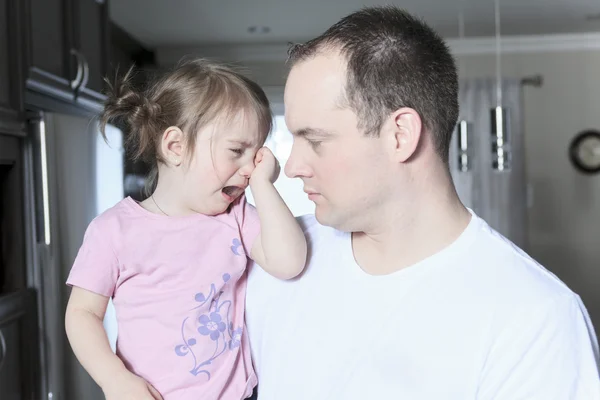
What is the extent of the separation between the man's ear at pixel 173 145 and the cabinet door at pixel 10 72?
1.11 metres

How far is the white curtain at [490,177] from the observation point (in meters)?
5.69

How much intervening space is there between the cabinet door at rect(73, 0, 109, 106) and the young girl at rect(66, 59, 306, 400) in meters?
1.74

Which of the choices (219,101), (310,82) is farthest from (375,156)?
(219,101)

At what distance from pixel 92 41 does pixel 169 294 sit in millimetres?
2094

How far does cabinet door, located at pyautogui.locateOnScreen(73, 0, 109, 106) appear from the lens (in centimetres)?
281

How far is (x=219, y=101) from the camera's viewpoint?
1.17 m

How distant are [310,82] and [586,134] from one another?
531cm

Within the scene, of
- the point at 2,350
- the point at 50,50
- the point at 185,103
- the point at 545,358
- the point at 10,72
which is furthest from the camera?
the point at 50,50

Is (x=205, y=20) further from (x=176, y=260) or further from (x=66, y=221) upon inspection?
(x=176, y=260)

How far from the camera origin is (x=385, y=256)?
3.74 feet

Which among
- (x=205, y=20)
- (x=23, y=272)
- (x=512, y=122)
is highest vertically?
(x=205, y=20)

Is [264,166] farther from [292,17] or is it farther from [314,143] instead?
[292,17]

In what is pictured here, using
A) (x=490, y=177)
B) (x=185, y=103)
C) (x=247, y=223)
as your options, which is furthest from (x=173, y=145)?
(x=490, y=177)

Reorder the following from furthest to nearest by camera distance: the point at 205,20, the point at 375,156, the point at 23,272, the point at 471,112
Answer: the point at 471,112 < the point at 205,20 < the point at 23,272 < the point at 375,156
